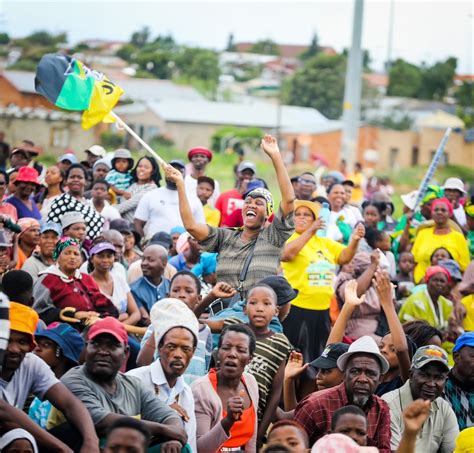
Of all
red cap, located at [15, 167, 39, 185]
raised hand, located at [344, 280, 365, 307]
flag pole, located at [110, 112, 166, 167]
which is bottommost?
raised hand, located at [344, 280, 365, 307]

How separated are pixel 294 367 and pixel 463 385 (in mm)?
1258

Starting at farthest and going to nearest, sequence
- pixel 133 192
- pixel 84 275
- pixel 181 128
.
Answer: pixel 181 128 → pixel 133 192 → pixel 84 275

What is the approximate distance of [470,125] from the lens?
66625 millimetres

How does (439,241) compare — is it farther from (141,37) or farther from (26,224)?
(141,37)

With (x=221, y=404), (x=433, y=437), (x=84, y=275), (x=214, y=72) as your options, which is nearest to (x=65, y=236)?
(x=84, y=275)

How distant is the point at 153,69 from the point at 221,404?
281 feet

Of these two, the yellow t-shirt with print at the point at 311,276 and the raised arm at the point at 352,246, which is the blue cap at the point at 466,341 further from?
the yellow t-shirt with print at the point at 311,276

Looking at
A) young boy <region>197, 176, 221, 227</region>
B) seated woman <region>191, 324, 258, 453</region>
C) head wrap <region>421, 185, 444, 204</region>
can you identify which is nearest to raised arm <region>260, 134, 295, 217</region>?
seated woman <region>191, 324, 258, 453</region>

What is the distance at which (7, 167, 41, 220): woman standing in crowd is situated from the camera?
38.8 ft

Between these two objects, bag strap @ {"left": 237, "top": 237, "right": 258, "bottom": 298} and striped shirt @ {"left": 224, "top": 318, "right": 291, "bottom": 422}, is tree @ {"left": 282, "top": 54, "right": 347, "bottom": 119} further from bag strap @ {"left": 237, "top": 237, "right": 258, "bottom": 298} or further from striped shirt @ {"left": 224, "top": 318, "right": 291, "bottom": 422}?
striped shirt @ {"left": 224, "top": 318, "right": 291, "bottom": 422}

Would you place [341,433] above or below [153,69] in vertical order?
above

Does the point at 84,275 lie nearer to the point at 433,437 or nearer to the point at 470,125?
the point at 433,437

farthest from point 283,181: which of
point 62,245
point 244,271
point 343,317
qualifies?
point 62,245

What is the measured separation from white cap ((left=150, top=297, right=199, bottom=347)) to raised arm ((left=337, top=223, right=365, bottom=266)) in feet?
11.7
